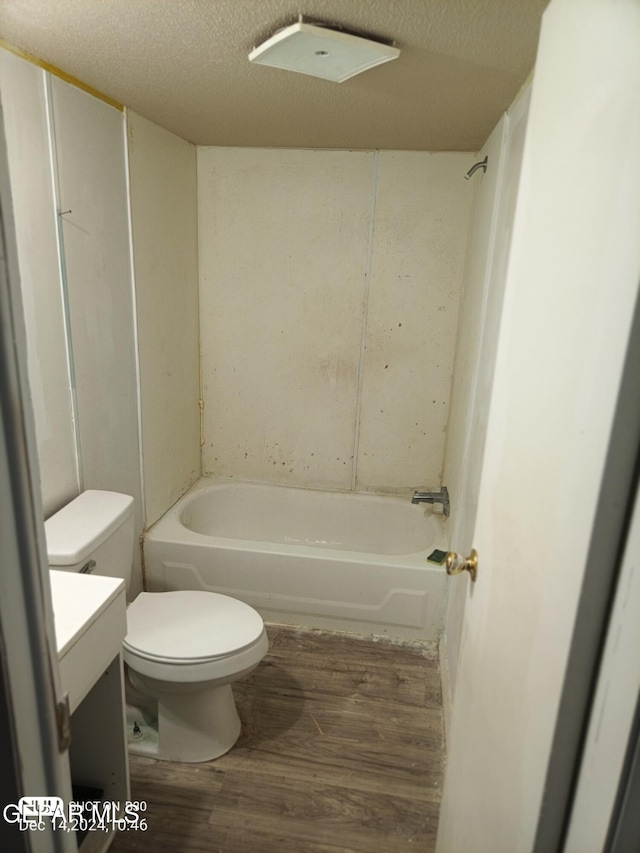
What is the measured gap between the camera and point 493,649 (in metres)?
0.91

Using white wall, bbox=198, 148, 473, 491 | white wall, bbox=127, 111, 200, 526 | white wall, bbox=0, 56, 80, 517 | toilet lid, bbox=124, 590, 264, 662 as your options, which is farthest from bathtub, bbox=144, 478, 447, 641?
white wall, bbox=0, 56, 80, 517

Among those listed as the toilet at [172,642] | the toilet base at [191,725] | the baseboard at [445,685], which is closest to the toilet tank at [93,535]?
the toilet at [172,642]

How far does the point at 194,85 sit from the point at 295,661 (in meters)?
2.19

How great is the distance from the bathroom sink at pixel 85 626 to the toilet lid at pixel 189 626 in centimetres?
30

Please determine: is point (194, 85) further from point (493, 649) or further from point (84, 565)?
point (493, 649)

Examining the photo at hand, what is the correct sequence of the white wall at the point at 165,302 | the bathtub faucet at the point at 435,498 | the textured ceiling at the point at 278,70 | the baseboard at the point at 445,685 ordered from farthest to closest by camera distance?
the bathtub faucet at the point at 435,498, the white wall at the point at 165,302, the baseboard at the point at 445,685, the textured ceiling at the point at 278,70

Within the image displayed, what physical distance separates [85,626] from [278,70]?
5.16ft

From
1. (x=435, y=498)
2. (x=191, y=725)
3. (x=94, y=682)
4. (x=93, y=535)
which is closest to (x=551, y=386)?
(x=94, y=682)

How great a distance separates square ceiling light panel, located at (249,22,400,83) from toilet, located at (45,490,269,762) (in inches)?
56.9

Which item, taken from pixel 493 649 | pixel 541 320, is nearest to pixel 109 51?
pixel 541 320

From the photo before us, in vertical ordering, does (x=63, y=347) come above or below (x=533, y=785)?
above

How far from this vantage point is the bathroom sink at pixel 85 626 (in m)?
1.17

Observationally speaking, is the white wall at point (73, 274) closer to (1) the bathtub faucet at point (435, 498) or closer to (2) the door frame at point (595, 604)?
(1) the bathtub faucet at point (435, 498)

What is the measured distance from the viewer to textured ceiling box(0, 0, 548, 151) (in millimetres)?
1200
